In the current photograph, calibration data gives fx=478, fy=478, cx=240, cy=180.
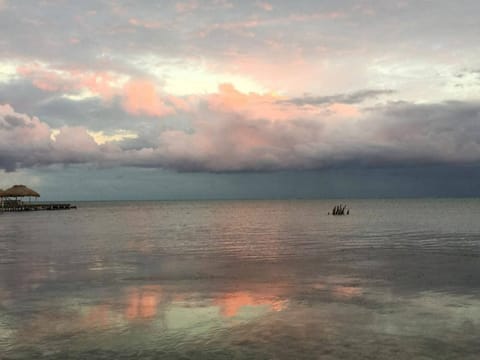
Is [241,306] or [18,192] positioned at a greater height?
[18,192]

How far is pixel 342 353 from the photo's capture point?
13047 millimetres

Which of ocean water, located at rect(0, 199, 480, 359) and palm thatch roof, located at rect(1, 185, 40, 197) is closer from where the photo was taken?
ocean water, located at rect(0, 199, 480, 359)

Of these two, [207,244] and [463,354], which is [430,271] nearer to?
[463,354]

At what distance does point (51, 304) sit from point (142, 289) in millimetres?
4259

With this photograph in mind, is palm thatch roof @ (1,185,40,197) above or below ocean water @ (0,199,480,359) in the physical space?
above

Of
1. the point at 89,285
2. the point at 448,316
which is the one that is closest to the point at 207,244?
the point at 89,285

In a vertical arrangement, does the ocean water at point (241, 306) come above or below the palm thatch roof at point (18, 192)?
below

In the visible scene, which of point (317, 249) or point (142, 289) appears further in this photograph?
point (317, 249)

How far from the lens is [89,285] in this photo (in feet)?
75.6

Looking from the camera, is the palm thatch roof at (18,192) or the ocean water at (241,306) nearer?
the ocean water at (241,306)

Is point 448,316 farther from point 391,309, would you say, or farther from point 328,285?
point 328,285

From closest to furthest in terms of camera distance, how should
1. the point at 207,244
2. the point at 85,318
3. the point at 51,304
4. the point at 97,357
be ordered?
the point at 97,357 → the point at 85,318 → the point at 51,304 → the point at 207,244

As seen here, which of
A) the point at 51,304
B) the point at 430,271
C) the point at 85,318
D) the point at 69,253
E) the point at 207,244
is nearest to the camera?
the point at 85,318

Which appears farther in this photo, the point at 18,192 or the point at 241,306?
the point at 18,192
